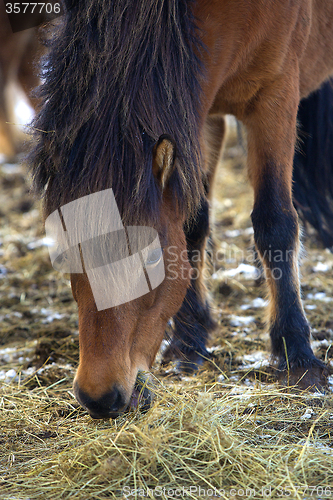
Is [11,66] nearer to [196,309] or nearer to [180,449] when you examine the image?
[196,309]

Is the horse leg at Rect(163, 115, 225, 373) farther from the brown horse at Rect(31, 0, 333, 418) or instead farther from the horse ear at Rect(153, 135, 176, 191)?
the horse ear at Rect(153, 135, 176, 191)

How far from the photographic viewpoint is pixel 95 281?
1.53 meters

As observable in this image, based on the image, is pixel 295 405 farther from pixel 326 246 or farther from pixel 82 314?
pixel 326 246

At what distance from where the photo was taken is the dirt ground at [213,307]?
7.84ft

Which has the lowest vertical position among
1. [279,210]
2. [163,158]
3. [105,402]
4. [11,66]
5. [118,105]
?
[105,402]

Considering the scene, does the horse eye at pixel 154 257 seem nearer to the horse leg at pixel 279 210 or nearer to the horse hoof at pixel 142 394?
the horse hoof at pixel 142 394

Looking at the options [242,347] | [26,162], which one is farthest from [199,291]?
[26,162]

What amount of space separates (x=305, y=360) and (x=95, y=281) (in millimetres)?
1157

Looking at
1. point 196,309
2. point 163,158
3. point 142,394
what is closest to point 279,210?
point 196,309

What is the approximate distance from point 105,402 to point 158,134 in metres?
0.94

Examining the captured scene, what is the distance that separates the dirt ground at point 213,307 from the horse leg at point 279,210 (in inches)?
8.9

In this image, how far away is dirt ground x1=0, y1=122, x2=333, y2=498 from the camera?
2.39 m

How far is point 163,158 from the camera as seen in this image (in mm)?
1627

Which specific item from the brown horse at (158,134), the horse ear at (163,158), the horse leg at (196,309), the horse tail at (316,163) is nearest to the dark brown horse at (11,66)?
the horse tail at (316,163)
